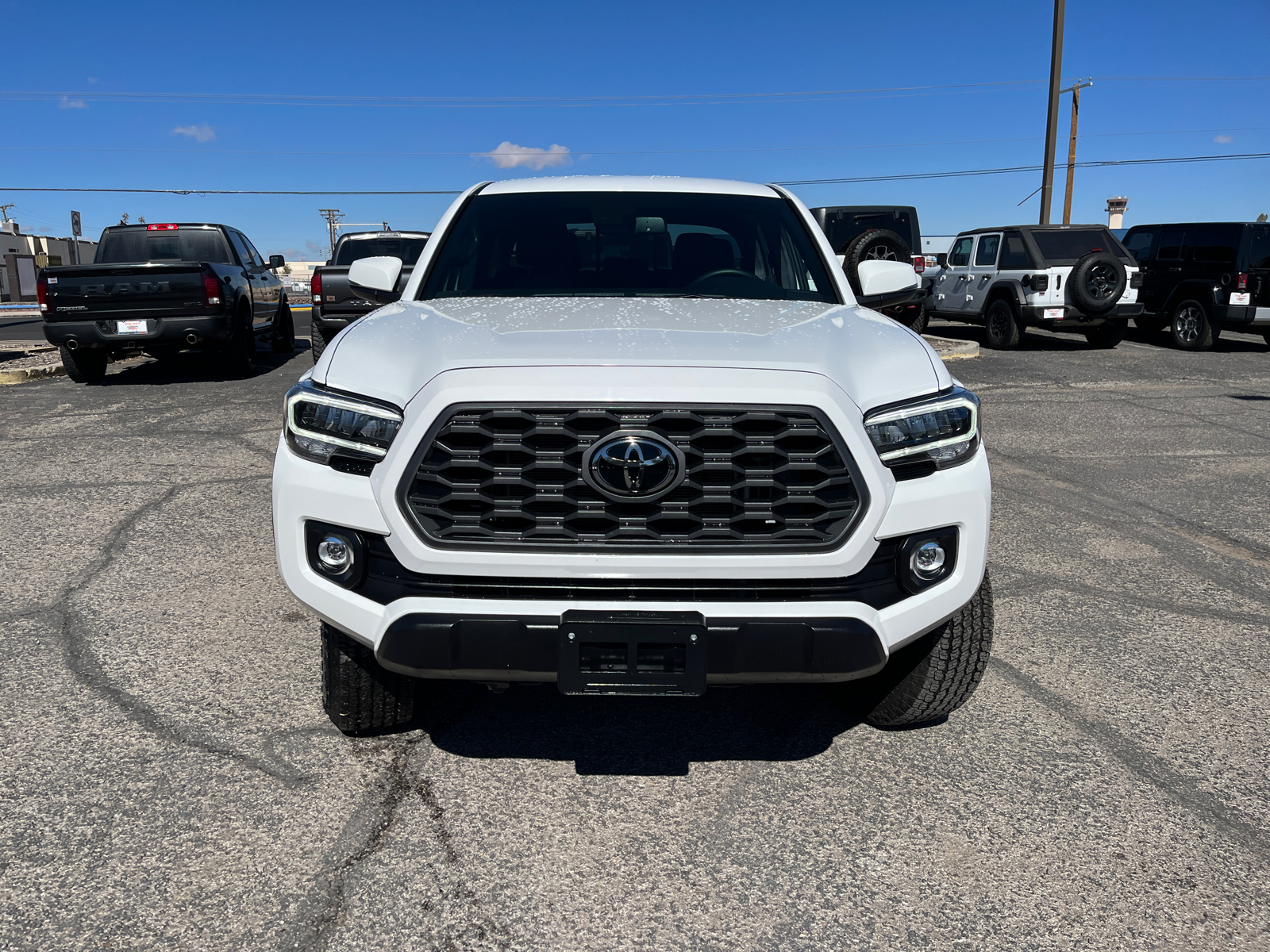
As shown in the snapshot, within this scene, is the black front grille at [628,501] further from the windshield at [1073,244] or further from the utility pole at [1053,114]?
the utility pole at [1053,114]

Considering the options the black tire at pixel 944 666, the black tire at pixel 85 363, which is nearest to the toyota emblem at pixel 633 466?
the black tire at pixel 944 666

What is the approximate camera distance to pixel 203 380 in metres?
12.1

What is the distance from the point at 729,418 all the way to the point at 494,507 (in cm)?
61

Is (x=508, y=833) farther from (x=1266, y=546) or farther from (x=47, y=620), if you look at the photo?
(x=1266, y=546)

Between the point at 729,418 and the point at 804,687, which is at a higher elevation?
the point at 729,418

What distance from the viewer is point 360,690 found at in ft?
9.78

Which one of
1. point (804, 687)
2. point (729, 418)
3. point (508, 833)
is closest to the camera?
point (729, 418)

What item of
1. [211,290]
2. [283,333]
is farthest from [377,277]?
[283,333]

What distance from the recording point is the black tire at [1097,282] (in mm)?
13945

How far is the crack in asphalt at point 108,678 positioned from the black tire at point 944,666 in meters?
1.76

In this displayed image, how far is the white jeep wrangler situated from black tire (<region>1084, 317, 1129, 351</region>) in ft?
0.04

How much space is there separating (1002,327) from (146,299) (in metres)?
11.7

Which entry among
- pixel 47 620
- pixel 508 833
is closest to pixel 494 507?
pixel 508 833

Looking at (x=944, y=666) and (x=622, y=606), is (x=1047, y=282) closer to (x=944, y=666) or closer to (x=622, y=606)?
(x=944, y=666)
